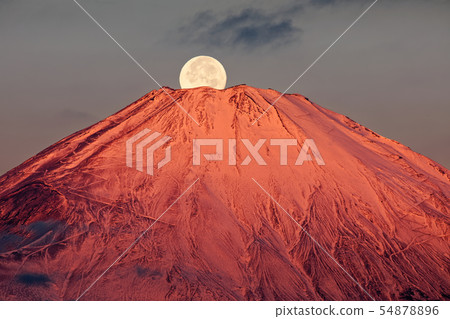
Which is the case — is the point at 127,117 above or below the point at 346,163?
above

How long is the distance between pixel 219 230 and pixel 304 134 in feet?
46.8

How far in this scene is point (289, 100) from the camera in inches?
2731

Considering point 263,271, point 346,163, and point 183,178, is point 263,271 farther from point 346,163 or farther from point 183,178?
point 346,163

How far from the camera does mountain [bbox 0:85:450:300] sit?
48.0 meters

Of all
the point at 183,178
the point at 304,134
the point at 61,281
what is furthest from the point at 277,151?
the point at 61,281

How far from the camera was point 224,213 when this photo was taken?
54.3m

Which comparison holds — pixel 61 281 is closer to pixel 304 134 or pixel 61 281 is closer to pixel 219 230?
pixel 219 230

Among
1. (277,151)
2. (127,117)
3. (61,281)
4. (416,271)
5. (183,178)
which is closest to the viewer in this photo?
(61,281)

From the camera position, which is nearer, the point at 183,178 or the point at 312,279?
the point at 312,279

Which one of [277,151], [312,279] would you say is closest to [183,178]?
[277,151]

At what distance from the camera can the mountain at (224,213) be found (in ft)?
158

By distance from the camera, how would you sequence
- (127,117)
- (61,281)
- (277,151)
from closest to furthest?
(61,281)
(277,151)
(127,117)

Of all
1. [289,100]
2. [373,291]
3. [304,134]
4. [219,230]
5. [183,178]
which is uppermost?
[289,100]

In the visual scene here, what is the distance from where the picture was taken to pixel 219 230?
52.5 metres
